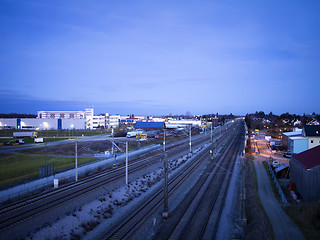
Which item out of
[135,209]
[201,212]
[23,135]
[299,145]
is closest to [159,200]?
[135,209]

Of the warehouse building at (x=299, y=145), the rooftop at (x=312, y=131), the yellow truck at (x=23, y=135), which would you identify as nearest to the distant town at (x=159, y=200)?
the warehouse building at (x=299, y=145)

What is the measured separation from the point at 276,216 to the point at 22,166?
2762 centimetres

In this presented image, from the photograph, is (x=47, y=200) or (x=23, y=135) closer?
(x=47, y=200)

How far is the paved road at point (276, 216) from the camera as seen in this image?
11.9 m

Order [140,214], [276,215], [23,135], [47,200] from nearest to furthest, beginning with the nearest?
1. [276,215]
2. [140,214]
3. [47,200]
4. [23,135]

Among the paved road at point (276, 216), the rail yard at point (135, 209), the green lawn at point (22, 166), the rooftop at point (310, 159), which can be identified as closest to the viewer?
the paved road at point (276, 216)

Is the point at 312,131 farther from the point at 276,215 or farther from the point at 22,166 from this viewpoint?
the point at 22,166

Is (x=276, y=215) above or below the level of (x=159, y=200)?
above

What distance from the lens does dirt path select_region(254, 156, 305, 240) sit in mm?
11898

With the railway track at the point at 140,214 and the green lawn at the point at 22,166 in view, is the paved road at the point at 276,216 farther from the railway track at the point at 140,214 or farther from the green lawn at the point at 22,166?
the green lawn at the point at 22,166

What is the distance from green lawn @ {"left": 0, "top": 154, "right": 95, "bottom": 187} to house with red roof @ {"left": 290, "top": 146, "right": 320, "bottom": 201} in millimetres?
24272

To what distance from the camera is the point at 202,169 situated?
28938mm

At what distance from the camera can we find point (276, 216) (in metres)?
14.4

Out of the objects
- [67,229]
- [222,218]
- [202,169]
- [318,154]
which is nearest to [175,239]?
[222,218]
